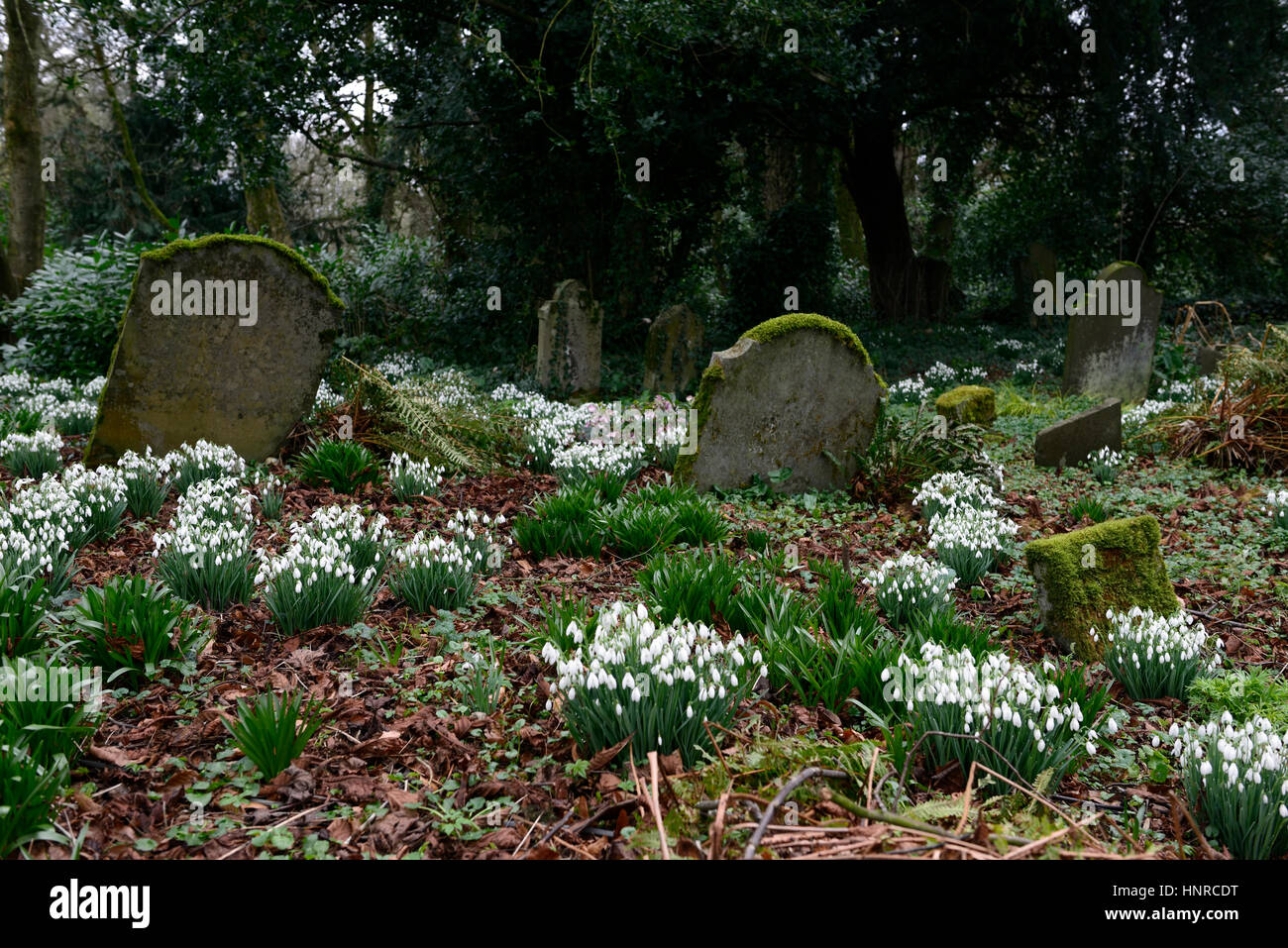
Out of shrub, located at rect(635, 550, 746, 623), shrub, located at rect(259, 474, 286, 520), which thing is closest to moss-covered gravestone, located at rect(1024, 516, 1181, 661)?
shrub, located at rect(635, 550, 746, 623)

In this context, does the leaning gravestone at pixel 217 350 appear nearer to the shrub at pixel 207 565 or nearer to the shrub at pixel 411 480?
the shrub at pixel 411 480

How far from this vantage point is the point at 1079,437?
7645mm

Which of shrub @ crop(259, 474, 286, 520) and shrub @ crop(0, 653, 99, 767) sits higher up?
shrub @ crop(259, 474, 286, 520)

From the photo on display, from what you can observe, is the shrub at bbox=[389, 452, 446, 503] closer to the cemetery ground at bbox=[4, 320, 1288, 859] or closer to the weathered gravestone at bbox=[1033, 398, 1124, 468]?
the cemetery ground at bbox=[4, 320, 1288, 859]

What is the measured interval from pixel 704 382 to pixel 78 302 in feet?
30.3

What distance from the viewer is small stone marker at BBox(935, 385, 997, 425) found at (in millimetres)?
8469

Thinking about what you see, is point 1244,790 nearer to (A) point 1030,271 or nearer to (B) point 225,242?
(B) point 225,242

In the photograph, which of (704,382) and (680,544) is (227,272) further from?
(680,544)

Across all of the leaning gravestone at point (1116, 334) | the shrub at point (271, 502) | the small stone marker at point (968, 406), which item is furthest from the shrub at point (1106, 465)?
the shrub at point (271, 502)

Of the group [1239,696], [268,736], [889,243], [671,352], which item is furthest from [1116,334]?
[268,736]

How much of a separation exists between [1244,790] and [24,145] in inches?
660

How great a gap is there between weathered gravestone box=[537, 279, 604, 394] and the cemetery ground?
702cm

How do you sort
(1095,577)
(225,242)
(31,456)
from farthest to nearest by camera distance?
(225,242), (31,456), (1095,577)

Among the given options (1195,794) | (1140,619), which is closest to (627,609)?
(1195,794)
